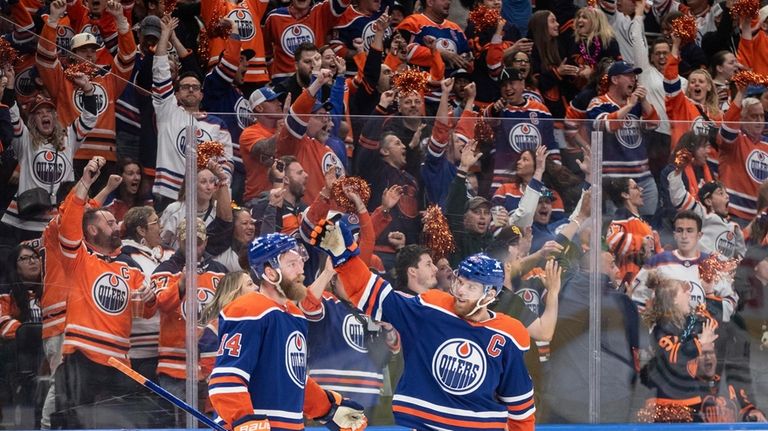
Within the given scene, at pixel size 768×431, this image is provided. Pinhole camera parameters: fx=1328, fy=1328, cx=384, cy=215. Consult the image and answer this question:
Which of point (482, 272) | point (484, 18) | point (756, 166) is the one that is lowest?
point (482, 272)

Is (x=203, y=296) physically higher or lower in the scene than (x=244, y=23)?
lower

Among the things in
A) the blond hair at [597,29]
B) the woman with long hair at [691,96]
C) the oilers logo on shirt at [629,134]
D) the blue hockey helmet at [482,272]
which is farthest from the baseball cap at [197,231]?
the blond hair at [597,29]

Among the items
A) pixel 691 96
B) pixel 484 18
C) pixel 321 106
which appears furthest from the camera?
pixel 484 18

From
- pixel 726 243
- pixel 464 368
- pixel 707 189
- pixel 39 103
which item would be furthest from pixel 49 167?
pixel 726 243

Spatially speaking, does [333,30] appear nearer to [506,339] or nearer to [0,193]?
[0,193]

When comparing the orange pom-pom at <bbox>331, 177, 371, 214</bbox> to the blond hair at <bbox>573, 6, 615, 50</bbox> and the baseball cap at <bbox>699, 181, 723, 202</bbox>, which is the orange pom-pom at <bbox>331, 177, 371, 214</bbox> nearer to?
the baseball cap at <bbox>699, 181, 723, 202</bbox>

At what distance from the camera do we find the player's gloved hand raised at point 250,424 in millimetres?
4281

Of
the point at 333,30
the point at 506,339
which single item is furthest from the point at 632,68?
the point at 506,339

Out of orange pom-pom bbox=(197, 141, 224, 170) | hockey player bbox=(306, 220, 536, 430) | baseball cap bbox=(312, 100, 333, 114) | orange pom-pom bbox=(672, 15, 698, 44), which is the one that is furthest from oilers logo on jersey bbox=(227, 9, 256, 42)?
hockey player bbox=(306, 220, 536, 430)

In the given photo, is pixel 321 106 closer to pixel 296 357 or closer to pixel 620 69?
pixel 620 69

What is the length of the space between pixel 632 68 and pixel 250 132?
255cm

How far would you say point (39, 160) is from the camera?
5.73 meters

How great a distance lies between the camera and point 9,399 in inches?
225

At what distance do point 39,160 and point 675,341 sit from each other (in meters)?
3.00
